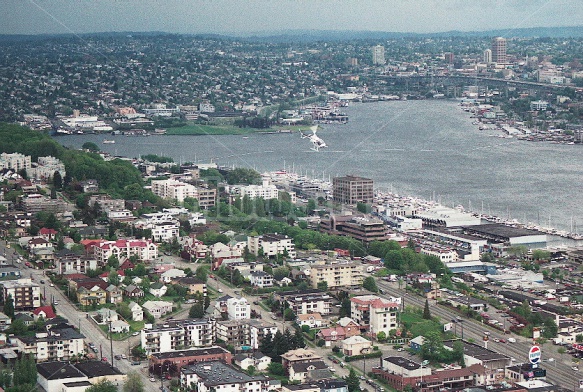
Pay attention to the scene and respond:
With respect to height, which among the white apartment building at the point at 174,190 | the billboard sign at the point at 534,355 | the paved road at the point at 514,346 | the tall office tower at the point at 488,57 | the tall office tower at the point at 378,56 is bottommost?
the tall office tower at the point at 378,56

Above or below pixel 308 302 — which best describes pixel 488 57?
below

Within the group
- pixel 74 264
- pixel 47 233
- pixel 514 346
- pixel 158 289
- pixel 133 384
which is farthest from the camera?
pixel 47 233

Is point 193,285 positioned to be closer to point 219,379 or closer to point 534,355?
point 219,379

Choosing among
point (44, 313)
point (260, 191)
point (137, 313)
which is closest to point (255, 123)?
point (260, 191)

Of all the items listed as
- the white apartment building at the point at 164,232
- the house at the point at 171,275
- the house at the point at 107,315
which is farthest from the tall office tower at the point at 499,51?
the house at the point at 107,315

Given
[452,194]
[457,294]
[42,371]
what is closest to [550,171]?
[452,194]

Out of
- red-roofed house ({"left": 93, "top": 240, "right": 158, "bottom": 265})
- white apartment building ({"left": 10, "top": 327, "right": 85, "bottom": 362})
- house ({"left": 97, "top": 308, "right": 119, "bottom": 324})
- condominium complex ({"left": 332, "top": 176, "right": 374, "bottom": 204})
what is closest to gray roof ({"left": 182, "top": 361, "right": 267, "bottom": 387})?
white apartment building ({"left": 10, "top": 327, "right": 85, "bottom": 362})

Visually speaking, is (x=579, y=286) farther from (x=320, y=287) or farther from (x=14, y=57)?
(x=14, y=57)

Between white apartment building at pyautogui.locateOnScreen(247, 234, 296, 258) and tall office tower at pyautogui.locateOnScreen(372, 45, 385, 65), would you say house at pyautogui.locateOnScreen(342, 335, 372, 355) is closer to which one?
white apartment building at pyautogui.locateOnScreen(247, 234, 296, 258)

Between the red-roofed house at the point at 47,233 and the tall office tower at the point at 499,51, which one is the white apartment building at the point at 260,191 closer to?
the red-roofed house at the point at 47,233
